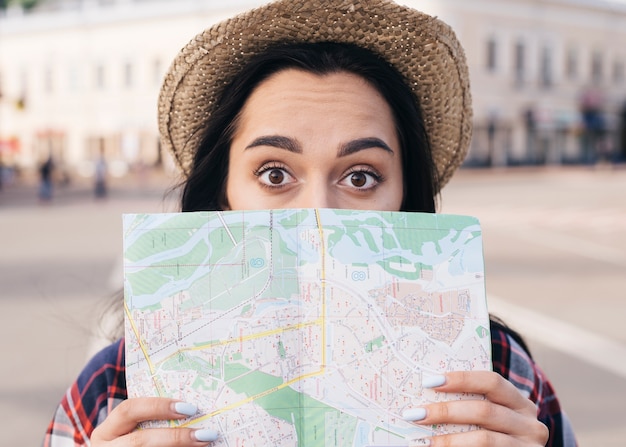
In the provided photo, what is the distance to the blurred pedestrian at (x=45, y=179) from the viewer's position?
21547 millimetres

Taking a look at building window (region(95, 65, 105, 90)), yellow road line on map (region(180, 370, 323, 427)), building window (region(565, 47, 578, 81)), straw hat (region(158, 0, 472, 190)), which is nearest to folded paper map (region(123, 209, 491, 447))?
yellow road line on map (region(180, 370, 323, 427))

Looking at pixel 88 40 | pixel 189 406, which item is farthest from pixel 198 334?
pixel 88 40

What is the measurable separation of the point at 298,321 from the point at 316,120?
48 centimetres

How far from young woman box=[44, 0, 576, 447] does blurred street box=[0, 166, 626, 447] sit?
33 centimetres

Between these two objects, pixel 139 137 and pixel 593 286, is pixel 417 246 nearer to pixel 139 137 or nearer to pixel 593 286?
pixel 593 286

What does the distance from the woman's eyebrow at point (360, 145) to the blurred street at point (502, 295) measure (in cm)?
63

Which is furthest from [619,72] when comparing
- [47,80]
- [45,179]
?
[45,179]

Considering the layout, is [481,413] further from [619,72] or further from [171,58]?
[619,72]

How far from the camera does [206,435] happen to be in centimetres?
115

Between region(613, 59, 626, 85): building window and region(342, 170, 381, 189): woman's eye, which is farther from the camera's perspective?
region(613, 59, 626, 85): building window

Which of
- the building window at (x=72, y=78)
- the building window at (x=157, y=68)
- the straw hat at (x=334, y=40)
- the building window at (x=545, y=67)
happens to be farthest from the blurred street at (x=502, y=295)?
the building window at (x=72, y=78)

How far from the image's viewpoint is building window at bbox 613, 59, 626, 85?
4047 cm

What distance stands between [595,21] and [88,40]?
81.7 feet

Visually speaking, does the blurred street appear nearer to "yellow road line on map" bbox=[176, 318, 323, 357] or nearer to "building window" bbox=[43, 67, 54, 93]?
"yellow road line on map" bbox=[176, 318, 323, 357]
